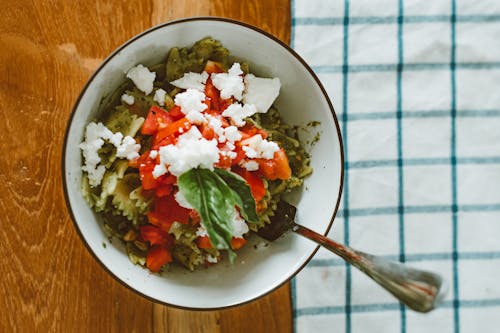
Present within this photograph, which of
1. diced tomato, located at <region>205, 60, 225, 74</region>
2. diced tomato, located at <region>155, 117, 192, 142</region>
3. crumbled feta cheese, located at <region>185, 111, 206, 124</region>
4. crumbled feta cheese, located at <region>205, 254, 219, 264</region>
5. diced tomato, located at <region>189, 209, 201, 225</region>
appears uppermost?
diced tomato, located at <region>205, 60, 225, 74</region>

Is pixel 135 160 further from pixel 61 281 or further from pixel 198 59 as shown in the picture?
pixel 61 281

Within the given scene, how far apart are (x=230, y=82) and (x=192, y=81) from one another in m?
0.08

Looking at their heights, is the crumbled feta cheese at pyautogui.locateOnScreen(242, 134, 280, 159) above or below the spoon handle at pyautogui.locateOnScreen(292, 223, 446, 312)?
above

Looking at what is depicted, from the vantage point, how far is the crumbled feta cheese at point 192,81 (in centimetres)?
160

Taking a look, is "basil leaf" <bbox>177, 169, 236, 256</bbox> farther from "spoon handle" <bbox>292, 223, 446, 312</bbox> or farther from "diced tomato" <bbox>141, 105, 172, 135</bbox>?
"spoon handle" <bbox>292, 223, 446, 312</bbox>

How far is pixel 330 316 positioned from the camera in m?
1.82

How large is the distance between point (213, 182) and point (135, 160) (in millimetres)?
215

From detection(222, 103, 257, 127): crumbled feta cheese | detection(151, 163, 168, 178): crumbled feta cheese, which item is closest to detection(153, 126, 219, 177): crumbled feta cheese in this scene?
detection(151, 163, 168, 178): crumbled feta cheese

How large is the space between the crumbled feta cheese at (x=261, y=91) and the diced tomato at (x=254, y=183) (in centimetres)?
15

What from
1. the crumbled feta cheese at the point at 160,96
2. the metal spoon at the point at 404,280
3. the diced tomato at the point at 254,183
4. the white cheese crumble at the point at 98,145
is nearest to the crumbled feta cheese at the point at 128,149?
the white cheese crumble at the point at 98,145

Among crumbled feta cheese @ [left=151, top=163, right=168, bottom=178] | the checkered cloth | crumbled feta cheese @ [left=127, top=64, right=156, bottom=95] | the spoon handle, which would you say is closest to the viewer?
the spoon handle

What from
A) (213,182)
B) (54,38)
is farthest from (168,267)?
(54,38)

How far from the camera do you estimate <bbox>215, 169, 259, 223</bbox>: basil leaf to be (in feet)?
4.76

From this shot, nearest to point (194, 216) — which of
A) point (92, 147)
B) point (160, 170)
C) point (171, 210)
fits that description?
point (171, 210)
